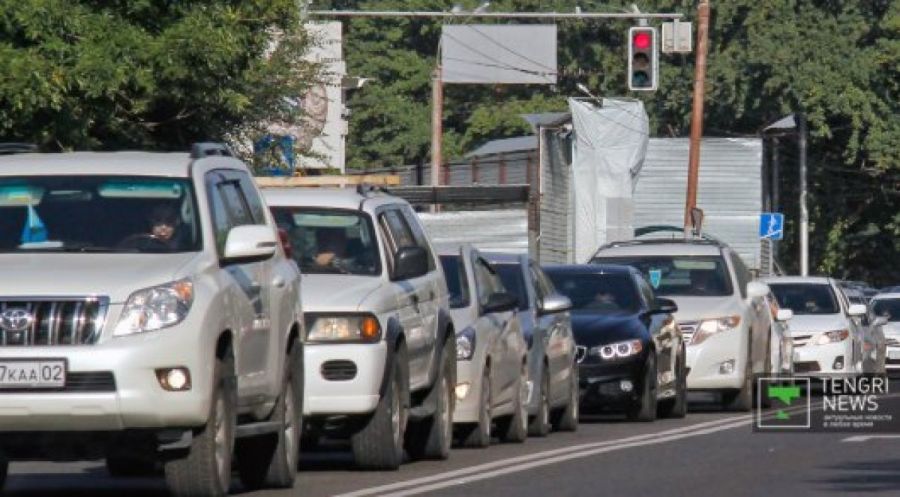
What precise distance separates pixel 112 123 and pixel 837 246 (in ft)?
161

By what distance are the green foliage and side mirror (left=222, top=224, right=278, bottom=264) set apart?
962 cm

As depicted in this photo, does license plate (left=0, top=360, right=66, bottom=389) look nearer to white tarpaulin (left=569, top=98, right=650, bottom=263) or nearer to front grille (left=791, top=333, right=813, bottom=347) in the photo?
front grille (left=791, top=333, right=813, bottom=347)

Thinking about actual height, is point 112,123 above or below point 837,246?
above

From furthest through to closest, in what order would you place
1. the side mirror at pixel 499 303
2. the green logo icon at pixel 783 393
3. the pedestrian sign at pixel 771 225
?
the pedestrian sign at pixel 771 225 → the green logo icon at pixel 783 393 → the side mirror at pixel 499 303

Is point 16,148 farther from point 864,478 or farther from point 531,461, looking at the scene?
point 864,478

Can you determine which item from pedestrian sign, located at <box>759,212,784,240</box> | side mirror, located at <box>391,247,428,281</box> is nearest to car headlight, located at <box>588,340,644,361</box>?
side mirror, located at <box>391,247,428,281</box>

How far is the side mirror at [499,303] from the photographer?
19.1 m

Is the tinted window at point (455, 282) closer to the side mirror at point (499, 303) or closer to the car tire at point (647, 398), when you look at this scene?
the side mirror at point (499, 303)

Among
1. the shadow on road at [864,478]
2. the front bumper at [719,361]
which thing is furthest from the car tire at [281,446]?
the front bumper at [719,361]

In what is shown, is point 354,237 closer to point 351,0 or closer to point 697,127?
point 697,127

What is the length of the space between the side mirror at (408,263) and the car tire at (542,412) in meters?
5.03

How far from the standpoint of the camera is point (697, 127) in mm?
45969

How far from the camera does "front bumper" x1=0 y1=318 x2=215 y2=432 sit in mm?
12195

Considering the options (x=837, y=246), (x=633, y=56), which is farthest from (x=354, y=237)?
(x=837, y=246)
